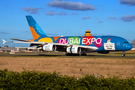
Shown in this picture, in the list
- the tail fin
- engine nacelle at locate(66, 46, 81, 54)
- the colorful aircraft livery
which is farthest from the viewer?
the tail fin

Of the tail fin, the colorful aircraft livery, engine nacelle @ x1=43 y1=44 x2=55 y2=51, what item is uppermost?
the tail fin

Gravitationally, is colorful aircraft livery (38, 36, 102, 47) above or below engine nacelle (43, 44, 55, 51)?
above

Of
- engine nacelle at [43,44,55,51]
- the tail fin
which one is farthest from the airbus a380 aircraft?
the tail fin

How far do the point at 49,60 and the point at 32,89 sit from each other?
8165 mm

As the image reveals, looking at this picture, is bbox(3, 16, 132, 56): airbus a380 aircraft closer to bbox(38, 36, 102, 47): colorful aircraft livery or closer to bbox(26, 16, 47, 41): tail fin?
bbox(38, 36, 102, 47): colorful aircraft livery

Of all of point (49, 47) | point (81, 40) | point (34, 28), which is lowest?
point (49, 47)

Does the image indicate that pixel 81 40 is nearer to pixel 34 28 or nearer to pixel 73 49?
pixel 73 49

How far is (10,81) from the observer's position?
59.0ft

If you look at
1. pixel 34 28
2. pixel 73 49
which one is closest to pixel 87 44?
pixel 73 49

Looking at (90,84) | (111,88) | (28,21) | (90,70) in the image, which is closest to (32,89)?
(90,84)

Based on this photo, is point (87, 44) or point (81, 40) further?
point (81, 40)

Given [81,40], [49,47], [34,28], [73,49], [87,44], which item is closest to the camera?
[49,47]

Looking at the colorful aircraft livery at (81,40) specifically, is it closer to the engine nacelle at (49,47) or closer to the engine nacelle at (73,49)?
the engine nacelle at (73,49)

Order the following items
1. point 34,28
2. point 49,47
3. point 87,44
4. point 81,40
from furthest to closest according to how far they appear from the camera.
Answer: point 34,28, point 81,40, point 87,44, point 49,47
